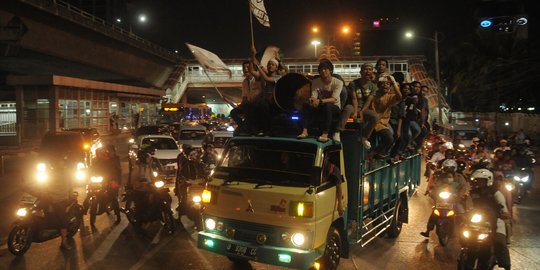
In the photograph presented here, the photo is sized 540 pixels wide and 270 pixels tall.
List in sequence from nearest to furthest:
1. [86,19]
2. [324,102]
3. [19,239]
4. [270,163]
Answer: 1. [270,163]
2. [324,102]
3. [19,239]
4. [86,19]

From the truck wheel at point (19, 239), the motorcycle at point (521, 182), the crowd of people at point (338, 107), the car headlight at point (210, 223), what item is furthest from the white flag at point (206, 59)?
the motorcycle at point (521, 182)

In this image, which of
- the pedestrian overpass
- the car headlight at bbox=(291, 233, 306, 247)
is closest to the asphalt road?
the car headlight at bbox=(291, 233, 306, 247)

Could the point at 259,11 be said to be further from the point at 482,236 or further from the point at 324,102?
the point at 482,236

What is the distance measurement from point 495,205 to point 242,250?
3.66 m

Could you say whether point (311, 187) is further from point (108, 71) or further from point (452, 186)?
point (108, 71)

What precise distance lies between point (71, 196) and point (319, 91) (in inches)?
191

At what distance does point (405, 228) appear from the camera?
1034 cm

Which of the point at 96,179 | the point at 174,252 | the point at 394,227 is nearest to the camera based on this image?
the point at 174,252

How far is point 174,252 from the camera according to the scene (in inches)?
317

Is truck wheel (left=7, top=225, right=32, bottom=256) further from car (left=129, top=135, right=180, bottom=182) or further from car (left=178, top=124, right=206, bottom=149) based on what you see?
car (left=178, top=124, right=206, bottom=149)

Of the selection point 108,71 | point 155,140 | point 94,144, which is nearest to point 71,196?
point 155,140

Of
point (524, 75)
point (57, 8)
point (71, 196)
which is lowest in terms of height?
point (71, 196)

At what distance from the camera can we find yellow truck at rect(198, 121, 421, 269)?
5.89 meters

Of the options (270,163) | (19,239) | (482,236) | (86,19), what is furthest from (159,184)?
(86,19)
